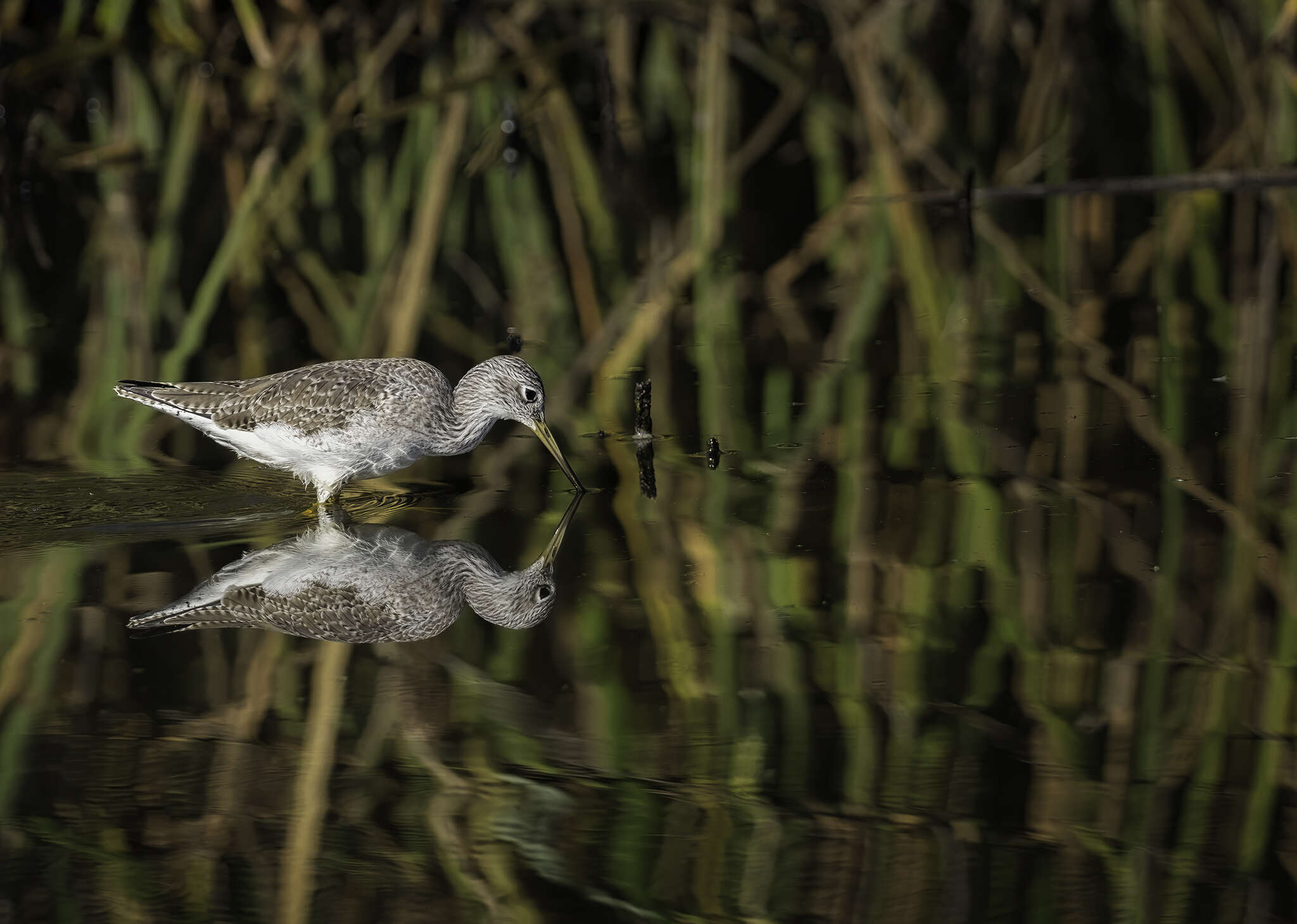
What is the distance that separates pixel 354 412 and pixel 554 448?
86 centimetres

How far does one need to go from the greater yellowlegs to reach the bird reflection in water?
618 millimetres

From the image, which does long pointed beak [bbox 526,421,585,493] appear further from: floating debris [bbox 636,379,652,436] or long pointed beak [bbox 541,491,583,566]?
floating debris [bbox 636,379,652,436]

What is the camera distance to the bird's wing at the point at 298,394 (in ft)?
25.0

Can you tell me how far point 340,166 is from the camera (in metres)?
13.6

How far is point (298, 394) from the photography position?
7758 mm

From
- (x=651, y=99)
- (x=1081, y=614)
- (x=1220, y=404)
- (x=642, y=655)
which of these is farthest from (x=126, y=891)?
(x=651, y=99)

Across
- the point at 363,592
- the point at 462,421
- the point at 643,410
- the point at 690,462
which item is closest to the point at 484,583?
the point at 363,592

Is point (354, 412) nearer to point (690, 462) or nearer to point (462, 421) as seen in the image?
point (462, 421)

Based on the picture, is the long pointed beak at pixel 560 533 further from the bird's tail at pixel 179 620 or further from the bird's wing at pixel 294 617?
the bird's tail at pixel 179 620

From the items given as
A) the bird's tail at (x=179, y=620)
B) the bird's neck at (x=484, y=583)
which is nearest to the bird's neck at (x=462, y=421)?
the bird's neck at (x=484, y=583)

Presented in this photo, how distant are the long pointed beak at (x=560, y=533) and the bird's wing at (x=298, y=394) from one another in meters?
0.88

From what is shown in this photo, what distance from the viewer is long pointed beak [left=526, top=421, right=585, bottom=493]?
7.65m

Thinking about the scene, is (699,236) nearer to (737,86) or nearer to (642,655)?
(737,86)

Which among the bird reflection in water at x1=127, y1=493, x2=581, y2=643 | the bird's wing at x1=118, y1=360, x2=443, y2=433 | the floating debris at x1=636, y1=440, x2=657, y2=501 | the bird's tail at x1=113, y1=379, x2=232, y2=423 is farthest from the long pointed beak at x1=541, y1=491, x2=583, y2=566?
the bird's tail at x1=113, y1=379, x2=232, y2=423
